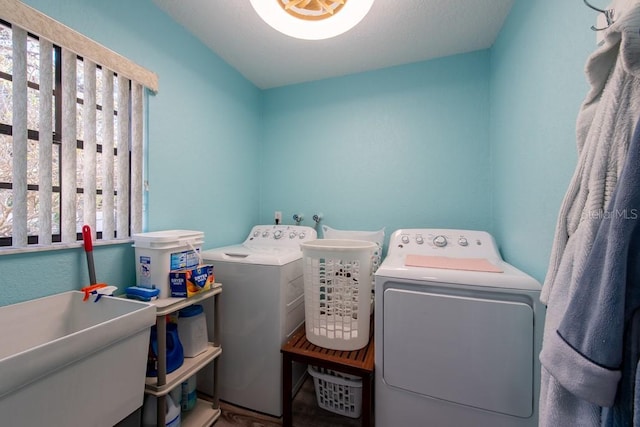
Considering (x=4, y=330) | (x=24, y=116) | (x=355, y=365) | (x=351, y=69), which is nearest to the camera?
(x=4, y=330)

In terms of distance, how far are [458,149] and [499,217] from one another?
1.89ft

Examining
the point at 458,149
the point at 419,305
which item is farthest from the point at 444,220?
the point at 419,305

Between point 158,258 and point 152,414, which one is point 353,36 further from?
point 152,414

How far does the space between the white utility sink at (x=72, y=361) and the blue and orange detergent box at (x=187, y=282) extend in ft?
0.72

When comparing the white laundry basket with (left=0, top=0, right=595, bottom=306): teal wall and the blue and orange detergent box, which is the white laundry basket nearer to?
the blue and orange detergent box

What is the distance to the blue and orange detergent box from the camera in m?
1.17

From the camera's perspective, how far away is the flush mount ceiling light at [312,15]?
1120mm

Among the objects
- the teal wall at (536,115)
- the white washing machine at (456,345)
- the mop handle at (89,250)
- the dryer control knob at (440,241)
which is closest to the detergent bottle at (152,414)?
the mop handle at (89,250)

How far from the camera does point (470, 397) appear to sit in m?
1.05

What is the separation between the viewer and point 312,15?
47.6 inches

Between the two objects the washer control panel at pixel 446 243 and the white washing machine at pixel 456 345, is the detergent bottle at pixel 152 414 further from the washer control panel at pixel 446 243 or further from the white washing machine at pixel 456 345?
the washer control panel at pixel 446 243

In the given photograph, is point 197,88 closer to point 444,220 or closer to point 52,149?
point 52,149

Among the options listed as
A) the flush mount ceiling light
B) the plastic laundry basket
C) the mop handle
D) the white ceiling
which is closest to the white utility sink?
the mop handle

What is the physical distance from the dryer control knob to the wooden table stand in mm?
749
